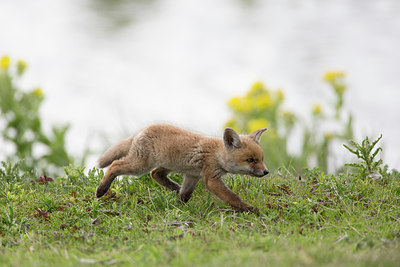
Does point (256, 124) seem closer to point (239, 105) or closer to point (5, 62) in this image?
point (239, 105)

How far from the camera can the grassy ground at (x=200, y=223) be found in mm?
3670

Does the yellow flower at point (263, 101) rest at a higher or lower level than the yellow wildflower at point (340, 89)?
lower

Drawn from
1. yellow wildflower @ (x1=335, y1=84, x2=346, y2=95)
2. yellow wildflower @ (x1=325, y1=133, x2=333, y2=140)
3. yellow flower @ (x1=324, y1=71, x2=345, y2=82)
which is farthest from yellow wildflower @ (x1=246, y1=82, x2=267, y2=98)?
yellow wildflower @ (x1=325, y1=133, x2=333, y2=140)

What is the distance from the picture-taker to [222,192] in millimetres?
5086

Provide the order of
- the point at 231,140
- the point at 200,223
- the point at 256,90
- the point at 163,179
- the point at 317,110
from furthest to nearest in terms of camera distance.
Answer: the point at 256,90 → the point at 317,110 → the point at 163,179 → the point at 231,140 → the point at 200,223

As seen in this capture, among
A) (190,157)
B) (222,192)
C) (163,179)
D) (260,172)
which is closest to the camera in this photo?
(222,192)

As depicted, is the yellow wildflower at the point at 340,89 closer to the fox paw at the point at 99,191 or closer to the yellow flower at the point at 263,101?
the yellow flower at the point at 263,101

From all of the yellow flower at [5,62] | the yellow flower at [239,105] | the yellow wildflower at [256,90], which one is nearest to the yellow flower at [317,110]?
the yellow wildflower at [256,90]

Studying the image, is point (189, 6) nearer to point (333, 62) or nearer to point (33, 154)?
point (333, 62)

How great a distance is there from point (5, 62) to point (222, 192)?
5539mm

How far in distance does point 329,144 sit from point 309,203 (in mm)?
3726

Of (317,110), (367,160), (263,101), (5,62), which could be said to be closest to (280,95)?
(263,101)

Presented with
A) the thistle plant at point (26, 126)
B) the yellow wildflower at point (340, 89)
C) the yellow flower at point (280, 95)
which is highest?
the yellow wildflower at point (340, 89)

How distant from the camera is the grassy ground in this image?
3670 mm
